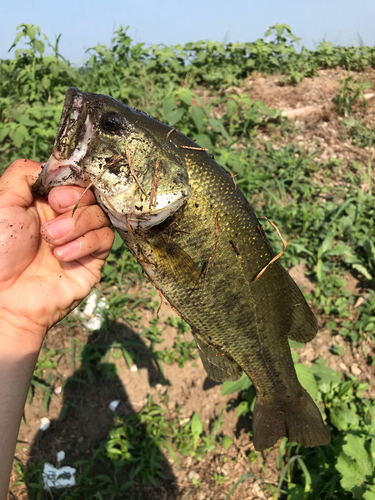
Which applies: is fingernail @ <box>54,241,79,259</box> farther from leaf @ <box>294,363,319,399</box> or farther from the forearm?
leaf @ <box>294,363,319,399</box>

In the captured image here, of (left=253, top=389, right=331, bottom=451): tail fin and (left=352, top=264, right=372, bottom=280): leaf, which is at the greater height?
(left=352, top=264, right=372, bottom=280): leaf

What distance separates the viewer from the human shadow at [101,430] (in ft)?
9.95

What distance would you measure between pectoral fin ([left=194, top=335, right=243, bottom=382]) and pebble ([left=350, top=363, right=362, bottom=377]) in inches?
75.2

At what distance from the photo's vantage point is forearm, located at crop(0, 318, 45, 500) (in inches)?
61.7

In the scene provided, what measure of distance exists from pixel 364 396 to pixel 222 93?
18.4ft

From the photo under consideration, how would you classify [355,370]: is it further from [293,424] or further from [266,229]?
[266,229]

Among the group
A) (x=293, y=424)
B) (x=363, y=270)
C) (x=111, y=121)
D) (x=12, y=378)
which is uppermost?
(x=111, y=121)

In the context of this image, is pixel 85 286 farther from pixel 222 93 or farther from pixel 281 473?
pixel 222 93

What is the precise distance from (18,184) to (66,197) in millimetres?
381

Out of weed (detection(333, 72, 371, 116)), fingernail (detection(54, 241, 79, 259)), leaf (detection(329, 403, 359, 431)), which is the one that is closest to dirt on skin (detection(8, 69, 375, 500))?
leaf (detection(329, 403, 359, 431))

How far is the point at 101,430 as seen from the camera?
3.29 meters

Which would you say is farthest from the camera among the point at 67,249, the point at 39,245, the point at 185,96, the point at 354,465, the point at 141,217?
the point at 185,96

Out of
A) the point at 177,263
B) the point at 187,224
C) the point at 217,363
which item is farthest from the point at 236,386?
the point at 187,224

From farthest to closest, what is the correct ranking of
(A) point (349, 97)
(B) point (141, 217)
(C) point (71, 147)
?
(A) point (349, 97) → (B) point (141, 217) → (C) point (71, 147)
